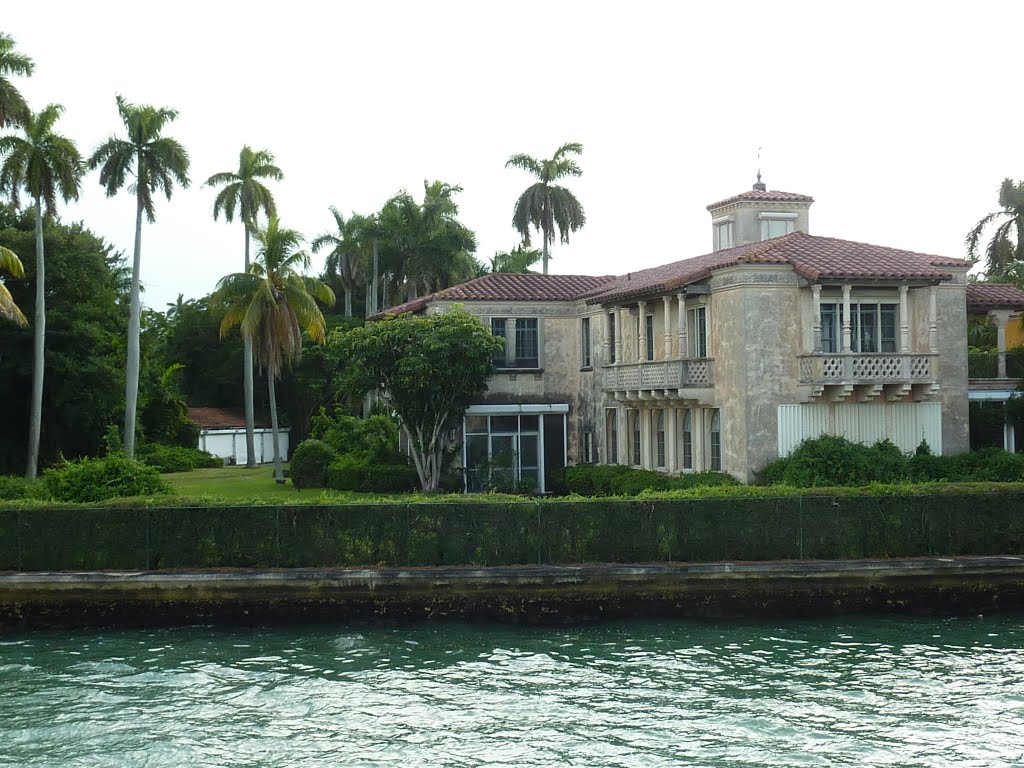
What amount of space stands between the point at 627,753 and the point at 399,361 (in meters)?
23.5

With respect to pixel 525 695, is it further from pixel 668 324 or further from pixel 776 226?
pixel 776 226

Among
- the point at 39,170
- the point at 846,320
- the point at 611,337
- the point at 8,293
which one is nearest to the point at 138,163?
the point at 39,170

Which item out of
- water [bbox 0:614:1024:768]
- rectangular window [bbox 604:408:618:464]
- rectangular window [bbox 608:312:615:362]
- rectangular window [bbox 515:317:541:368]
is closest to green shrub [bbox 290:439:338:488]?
rectangular window [bbox 515:317:541:368]

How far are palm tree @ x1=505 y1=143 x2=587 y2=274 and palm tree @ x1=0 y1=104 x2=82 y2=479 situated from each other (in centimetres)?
2604

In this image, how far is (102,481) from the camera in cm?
2998

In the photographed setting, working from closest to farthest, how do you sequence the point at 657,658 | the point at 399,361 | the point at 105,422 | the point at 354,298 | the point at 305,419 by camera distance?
the point at 657,658
the point at 399,361
the point at 105,422
the point at 305,419
the point at 354,298

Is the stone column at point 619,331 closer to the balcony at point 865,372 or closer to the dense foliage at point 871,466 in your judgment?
the balcony at point 865,372

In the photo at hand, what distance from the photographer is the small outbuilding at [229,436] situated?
6844 cm

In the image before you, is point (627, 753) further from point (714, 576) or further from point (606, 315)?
point (606, 315)

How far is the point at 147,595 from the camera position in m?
25.7

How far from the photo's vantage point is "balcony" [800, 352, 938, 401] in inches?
1273

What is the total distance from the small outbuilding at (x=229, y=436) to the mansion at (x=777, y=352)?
30611mm

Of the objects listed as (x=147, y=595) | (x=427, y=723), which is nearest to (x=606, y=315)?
(x=147, y=595)

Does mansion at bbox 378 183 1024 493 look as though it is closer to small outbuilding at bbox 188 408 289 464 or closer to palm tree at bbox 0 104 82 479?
palm tree at bbox 0 104 82 479
